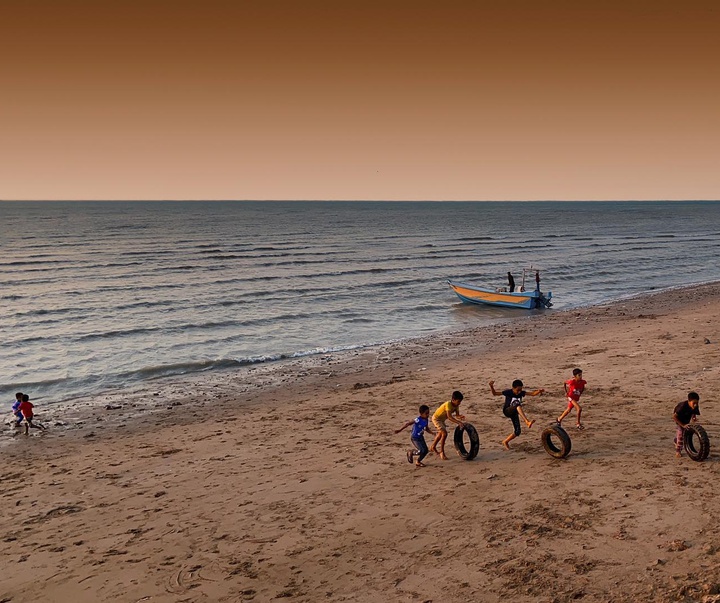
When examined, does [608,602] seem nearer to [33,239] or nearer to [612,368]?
[612,368]

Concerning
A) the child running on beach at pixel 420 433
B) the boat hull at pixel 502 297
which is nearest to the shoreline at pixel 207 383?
the boat hull at pixel 502 297

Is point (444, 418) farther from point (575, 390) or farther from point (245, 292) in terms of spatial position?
point (245, 292)

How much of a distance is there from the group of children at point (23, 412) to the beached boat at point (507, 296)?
25.9m

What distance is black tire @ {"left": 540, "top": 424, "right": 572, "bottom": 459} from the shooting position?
12273mm

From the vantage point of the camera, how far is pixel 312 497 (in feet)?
38.5

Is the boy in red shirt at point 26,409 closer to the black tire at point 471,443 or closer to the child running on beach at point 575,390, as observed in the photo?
the black tire at point 471,443

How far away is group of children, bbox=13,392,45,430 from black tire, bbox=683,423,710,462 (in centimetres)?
1510

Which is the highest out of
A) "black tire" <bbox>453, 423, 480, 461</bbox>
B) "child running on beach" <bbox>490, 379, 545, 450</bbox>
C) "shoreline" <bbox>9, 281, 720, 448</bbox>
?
"child running on beach" <bbox>490, 379, 545, 450</bbox>

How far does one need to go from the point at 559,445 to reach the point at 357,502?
171 inches

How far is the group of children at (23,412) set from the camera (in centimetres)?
1667

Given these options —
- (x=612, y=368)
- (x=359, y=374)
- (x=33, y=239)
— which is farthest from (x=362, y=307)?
(x=33, y=239)

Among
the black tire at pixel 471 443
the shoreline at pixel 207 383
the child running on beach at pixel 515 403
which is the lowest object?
the shoreline at pixel 207 383

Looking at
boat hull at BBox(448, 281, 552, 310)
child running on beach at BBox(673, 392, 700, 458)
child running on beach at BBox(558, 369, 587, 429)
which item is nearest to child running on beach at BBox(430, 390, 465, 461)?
child running on beach at BBox(558, 369, 587, 429)

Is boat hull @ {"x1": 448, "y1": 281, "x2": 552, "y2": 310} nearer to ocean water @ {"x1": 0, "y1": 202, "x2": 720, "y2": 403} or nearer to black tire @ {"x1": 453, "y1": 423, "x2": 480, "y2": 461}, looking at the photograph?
ocean water @ {"x1": 0, "y1": 202, "x2": 720, "y2": 403}
